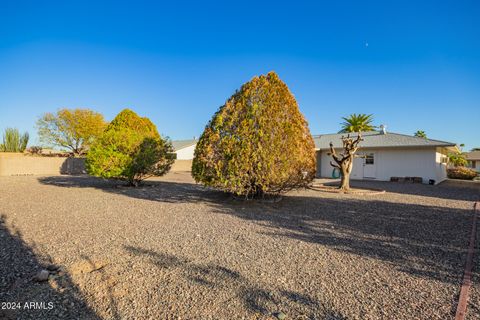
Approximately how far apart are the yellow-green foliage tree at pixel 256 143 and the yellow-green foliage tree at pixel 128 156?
498 cm

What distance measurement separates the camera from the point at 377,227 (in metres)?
5.71

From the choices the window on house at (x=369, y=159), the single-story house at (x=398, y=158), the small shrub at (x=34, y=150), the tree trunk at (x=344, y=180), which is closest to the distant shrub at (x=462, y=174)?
the single-story house at (x=398, y=158)

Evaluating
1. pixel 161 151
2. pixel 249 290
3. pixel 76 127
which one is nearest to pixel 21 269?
pixel 249 290

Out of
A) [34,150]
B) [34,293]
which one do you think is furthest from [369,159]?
[34,150]

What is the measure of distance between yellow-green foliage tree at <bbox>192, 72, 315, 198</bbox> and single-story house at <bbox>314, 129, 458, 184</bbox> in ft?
34.9

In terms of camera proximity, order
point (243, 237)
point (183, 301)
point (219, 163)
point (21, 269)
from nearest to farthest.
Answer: point (183, 301) → point (21, 269) → point (243, 237) → point (219, 163)

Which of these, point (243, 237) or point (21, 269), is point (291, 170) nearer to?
point (243, 237)

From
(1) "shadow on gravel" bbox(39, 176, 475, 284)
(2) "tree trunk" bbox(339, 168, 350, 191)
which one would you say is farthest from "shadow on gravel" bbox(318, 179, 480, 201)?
(1) "shadow on gravel" bbox(39, 176, 475, 284)

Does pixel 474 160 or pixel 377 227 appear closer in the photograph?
pixel 377 227

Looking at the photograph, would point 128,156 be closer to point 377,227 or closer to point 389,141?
point 377,227

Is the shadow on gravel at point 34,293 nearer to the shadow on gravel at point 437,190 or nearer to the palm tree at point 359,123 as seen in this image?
the shadow on gravel at point 437,190

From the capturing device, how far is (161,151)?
12430mm

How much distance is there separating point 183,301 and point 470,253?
465cm

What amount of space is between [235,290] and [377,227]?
168 inches
